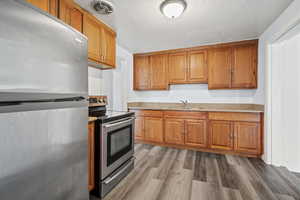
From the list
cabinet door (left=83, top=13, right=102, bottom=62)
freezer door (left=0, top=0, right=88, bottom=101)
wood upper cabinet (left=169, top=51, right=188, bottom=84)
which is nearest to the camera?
freezer door (left=0, top=0, right=88, bottom=101)

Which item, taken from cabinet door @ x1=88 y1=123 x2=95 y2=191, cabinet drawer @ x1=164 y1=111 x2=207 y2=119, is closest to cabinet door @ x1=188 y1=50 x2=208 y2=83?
cabinet drawer @ x1=164 y1=111 x2=207 y2=119

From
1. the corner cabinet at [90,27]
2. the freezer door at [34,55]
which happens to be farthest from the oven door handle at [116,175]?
the corner cabinet at [90,27]

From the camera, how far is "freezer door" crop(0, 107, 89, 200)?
0.68 meters

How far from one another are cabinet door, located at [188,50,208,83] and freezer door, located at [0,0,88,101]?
2.85 meters

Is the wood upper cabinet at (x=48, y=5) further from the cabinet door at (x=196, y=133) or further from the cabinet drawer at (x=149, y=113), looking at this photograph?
the cabinet door at (x=196, y=133)

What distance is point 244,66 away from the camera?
3.06 meters

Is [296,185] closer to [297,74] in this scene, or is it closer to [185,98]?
[297,74]

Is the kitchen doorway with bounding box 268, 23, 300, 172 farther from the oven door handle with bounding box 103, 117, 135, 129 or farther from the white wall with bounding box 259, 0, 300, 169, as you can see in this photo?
the oven door handle with bounding box 103, 117, 135, 129

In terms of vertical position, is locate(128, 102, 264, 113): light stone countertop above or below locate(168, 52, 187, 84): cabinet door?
below

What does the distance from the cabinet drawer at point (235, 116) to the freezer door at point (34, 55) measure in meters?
2.71

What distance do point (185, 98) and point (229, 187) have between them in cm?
226

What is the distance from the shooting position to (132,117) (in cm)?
225

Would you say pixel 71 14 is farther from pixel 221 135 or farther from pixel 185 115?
pixel 221 135

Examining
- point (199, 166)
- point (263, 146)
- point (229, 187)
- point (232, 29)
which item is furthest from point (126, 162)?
point (232, 29)
